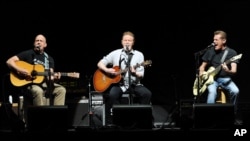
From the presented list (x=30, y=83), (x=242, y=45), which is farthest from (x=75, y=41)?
(x=242, y=45)

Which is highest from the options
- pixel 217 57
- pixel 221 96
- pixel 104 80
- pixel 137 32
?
pixel 137 32

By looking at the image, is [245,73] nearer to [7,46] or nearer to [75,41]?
[75,41]

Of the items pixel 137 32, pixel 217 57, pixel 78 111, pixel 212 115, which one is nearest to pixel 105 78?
pixel 78 111

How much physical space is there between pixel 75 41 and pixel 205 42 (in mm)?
2586

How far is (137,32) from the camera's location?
30.1ft

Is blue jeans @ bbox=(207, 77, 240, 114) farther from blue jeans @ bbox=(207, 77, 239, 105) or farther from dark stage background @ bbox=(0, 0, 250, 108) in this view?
dark stage background @ bbox=(0, 0, 250, 108)

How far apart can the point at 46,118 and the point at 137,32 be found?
12.2 feet

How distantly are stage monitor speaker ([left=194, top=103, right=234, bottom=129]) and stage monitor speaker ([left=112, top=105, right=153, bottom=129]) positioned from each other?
0.62 metres

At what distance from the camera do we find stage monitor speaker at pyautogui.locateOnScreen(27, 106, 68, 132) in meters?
5.90

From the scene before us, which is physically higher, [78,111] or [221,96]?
[221,96]

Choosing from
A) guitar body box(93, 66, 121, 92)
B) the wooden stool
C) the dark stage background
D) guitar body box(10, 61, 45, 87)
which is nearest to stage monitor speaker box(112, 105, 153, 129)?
guitar body box(93, 66, 121, 92)

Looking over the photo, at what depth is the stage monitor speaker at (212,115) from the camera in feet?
19.4

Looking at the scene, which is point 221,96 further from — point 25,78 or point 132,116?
point 25,78

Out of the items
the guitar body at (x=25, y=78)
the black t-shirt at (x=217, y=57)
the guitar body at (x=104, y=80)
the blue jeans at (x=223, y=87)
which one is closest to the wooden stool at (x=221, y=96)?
the blue jeans at (x=223, y=87)
